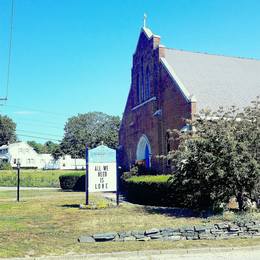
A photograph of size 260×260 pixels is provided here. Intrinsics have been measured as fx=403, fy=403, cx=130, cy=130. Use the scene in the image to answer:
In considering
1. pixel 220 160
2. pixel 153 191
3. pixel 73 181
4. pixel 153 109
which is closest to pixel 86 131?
pixel 73 181

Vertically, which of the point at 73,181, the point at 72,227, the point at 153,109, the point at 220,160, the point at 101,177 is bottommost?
the point at 72,227

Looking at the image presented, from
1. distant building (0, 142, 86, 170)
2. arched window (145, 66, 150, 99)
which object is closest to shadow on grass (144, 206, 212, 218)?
arched window (145, 66, 150, 99)

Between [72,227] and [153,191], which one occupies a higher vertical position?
[153,191]

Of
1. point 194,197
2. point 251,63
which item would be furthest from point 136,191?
point 251,63

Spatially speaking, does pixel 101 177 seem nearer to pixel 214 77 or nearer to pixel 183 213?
pixel 183 213

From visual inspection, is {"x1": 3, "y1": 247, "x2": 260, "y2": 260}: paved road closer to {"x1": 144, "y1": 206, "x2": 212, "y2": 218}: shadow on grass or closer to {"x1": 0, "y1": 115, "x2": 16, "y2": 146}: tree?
{"x1": 144, "y1": 206, "x2": 212, "y2": 218}: shadow on grass

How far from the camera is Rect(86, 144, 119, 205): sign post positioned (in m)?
19.6

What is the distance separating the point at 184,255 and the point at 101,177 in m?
10.8

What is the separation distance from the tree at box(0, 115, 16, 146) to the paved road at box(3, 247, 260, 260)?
4464 inches

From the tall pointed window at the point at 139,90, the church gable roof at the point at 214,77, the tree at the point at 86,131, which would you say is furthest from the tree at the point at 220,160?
the tree at the point at 86,131

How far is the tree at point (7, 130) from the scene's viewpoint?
117 m

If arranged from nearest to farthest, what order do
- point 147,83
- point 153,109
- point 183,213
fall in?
point 183,213 < point 153,109 < point 147,83

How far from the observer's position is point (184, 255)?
9.23m

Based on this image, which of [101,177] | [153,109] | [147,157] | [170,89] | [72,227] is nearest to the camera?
[72,227]
